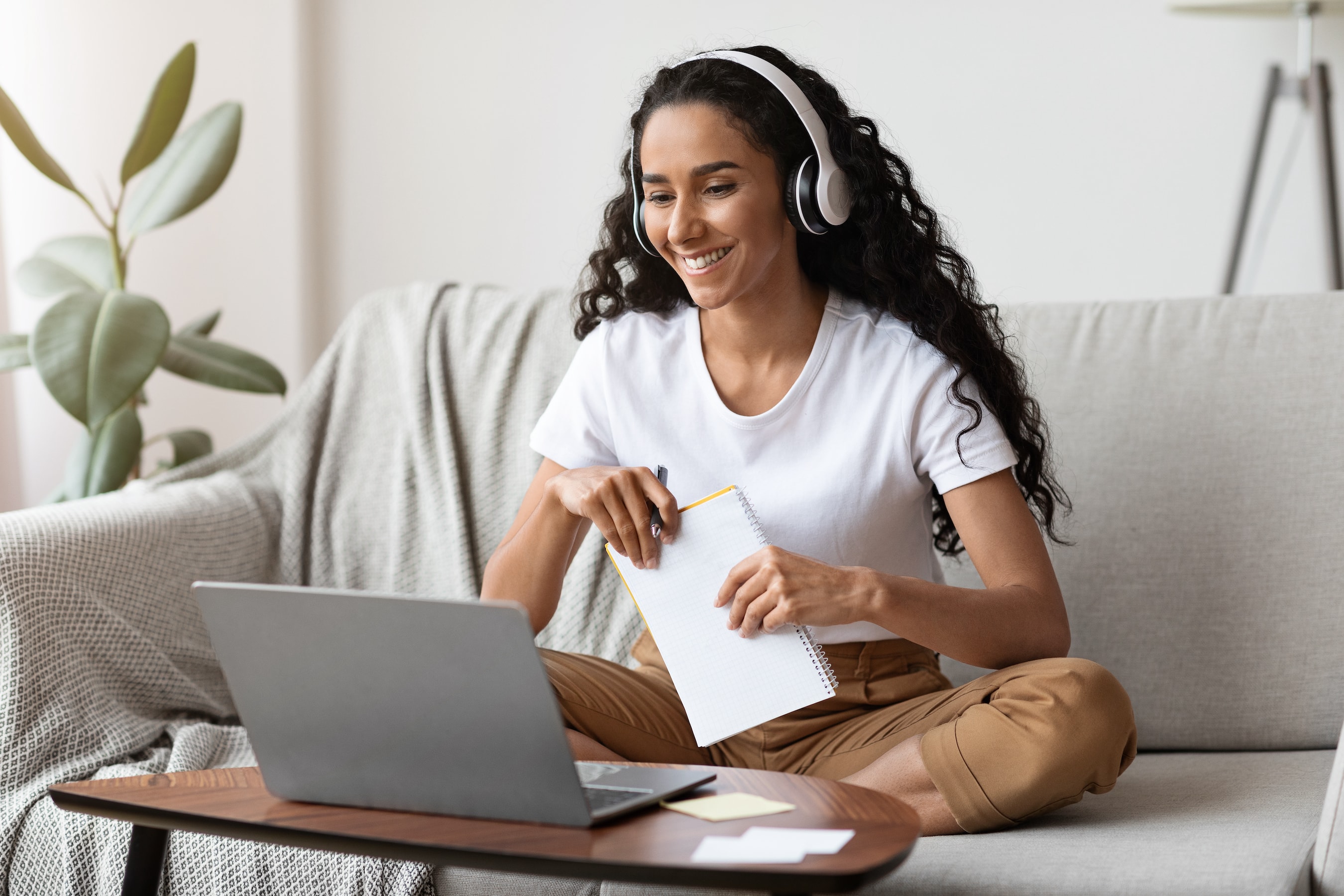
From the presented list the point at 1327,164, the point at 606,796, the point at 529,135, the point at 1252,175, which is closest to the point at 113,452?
the point at 529,135

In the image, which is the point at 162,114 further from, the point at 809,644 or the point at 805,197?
the point at 809,644

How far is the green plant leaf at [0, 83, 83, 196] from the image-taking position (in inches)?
65.9

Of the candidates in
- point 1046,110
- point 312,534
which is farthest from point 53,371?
point 1046,110

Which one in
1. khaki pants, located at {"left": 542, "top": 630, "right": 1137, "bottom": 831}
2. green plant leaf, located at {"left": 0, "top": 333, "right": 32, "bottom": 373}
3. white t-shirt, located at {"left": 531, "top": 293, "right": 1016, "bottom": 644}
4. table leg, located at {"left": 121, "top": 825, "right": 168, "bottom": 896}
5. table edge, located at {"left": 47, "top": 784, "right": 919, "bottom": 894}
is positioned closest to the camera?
table edge, located at {"left": 47, "top": 784, "right": 919, "bottom": 894}

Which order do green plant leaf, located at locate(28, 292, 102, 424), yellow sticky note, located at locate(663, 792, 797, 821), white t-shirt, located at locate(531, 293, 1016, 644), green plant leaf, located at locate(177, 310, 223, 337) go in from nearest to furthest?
yellow sticky note, located at locate(663, 792, 797, 821), white t-shirt, located at locate(531, 293, 1016, 644), green plant leaf, located at locate(28, 292, 102, 424), green plant leaf, located at locate(177, 310, 223, 337)

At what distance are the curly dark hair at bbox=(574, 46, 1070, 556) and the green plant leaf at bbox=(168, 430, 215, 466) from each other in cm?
98

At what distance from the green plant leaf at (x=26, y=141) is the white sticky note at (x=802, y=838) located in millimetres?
1426

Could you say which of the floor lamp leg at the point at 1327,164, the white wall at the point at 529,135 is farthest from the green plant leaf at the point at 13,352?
the floor lamp leg at the point at 1327,164

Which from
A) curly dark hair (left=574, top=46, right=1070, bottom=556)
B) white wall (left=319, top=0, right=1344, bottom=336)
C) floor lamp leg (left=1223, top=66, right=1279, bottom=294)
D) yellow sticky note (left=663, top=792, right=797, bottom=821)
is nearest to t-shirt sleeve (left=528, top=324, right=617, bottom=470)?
curly dark hair (left=574, top=46, right=1070, bottom=556)

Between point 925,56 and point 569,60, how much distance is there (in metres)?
0.68

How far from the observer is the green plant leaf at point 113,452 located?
1.84m

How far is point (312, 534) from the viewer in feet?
5.98

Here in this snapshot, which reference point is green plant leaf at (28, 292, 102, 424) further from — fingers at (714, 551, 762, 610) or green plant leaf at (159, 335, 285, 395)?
fingers at (714, 551, 762, 610)

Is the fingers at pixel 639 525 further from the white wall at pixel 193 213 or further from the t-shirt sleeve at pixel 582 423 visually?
the white wall at pixel 193 213
